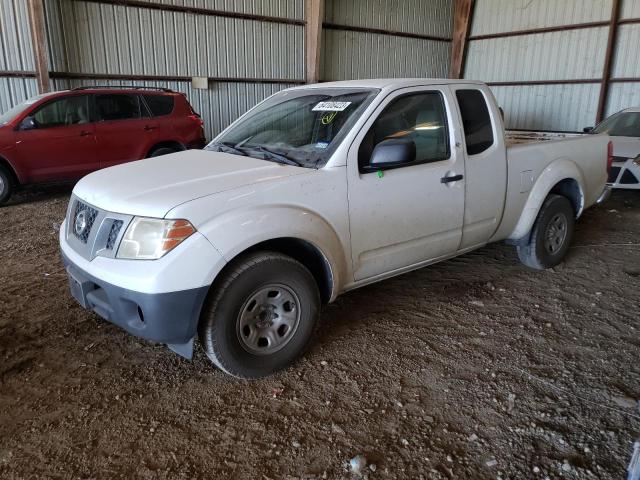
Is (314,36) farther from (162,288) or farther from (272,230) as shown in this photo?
(162,288)

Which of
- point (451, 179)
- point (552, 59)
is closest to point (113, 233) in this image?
point (451, 179)

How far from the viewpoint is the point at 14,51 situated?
988cm

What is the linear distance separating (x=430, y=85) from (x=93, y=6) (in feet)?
30.8

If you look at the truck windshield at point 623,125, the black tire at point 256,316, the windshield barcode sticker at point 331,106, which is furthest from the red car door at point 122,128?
the truck windshield at point 623,125

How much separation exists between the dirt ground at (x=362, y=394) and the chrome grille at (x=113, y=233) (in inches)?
33.4

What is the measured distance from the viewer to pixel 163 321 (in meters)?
2.58

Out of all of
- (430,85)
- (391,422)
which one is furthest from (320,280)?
(430,85)

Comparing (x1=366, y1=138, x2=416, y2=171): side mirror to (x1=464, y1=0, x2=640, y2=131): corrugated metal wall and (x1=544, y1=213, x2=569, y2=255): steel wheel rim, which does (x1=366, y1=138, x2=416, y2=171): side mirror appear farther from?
(x1=464, y1=0, x2=640, y2=131): corrugated metal wall

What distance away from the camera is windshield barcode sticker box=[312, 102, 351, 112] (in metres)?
3.49

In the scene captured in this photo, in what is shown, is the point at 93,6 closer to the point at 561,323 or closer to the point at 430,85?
the point at 430,85

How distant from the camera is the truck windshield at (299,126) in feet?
10.9

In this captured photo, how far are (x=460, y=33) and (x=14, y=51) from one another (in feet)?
40.8

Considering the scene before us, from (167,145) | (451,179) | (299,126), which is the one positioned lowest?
(167,145)

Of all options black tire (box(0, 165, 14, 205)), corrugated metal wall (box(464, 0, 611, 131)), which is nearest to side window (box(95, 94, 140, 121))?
black tire (box(0, 165, 14, 205))
